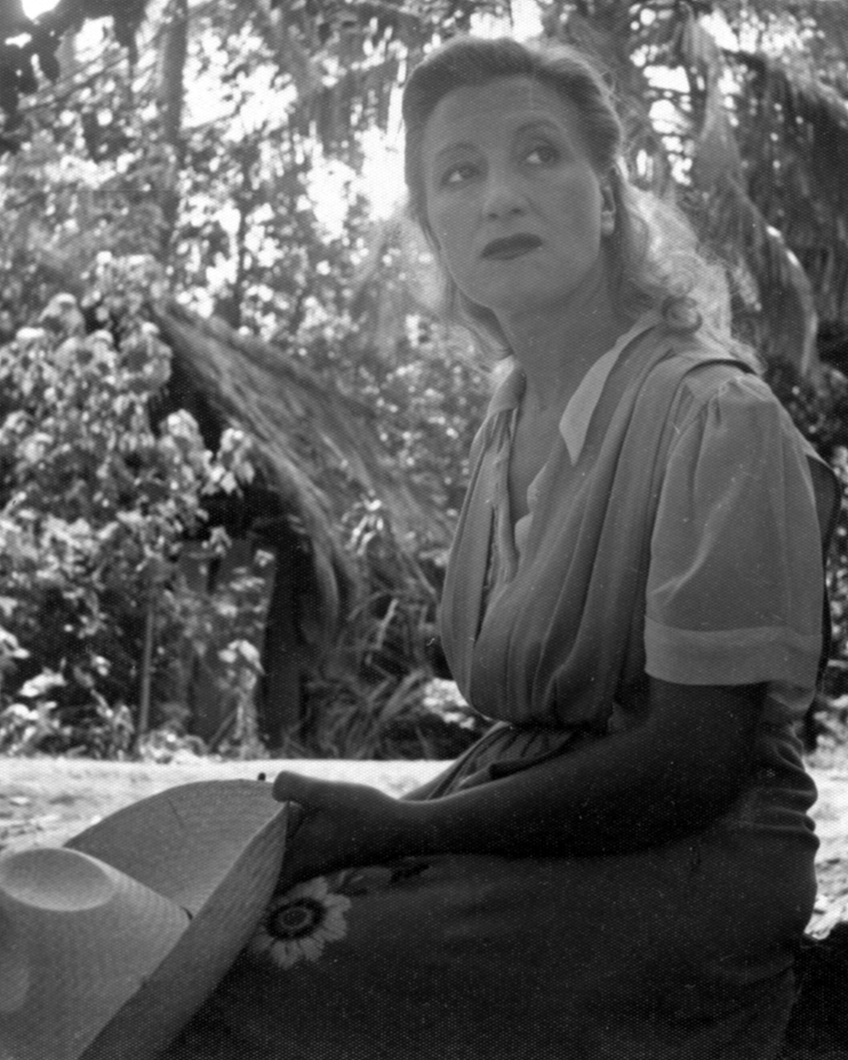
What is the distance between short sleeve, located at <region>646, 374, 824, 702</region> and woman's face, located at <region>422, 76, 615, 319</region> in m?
0.35

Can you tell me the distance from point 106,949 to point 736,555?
0.76 meters

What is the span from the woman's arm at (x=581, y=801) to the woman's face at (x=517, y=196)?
0.61 m

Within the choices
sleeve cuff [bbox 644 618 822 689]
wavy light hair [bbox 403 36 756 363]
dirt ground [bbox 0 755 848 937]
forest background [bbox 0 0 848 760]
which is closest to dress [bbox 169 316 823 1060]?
sleeve cuff [bbox 644 618 822 689]

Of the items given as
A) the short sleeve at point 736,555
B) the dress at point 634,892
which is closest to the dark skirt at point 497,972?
the dress at point 634,892

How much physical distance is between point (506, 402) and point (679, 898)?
33.3 inches

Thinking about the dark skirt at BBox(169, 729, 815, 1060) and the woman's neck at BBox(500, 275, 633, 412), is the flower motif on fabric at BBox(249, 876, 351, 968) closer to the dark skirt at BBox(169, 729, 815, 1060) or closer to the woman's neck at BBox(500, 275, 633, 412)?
the dark skirt at BBox(169, 729, 815, 1060)

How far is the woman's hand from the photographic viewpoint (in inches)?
70.4

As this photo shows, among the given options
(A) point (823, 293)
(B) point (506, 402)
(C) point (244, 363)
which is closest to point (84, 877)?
(B) point (506, 402)

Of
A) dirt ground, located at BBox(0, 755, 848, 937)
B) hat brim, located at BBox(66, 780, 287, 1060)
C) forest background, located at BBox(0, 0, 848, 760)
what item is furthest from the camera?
forest background, located at BBox(0, 0, 848, 760)

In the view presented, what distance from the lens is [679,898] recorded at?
1.77 m

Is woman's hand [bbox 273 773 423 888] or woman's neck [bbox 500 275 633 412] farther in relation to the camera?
woman's neck [bbox 500 275 633 412]

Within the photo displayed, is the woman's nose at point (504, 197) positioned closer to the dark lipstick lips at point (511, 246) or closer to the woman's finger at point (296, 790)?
the dark lipstick lips at point (511, 246)

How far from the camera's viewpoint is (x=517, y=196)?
2098 mm

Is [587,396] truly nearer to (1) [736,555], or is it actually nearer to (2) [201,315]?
(1) [736,555]
